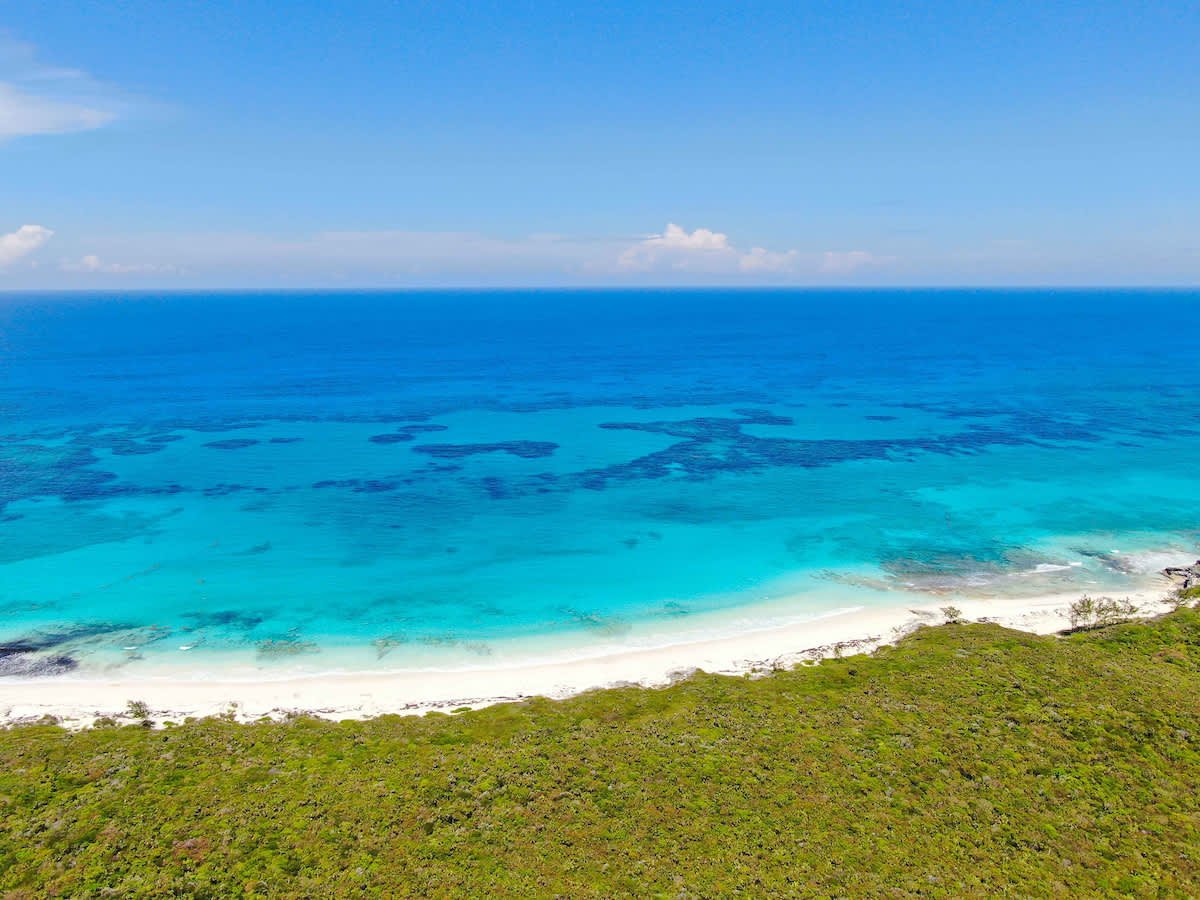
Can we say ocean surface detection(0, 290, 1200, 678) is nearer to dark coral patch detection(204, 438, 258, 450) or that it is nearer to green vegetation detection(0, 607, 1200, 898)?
dark coral patch detection(204, 438, 258, 450)

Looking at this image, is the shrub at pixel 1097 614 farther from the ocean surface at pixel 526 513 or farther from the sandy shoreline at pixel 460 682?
the ocean surface at pixel 526 513

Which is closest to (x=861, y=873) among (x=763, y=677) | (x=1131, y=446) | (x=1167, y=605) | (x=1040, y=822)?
(x=1040, y=822)

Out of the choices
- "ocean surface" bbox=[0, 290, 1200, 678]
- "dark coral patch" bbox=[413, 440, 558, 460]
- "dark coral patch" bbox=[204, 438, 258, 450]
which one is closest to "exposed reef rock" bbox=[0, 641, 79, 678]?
"ocean surface" bbox=[0, 290, 1200, 678]

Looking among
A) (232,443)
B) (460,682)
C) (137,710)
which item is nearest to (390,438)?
(232,443)

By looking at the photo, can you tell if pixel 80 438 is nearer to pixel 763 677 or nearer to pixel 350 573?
pixel 350 573

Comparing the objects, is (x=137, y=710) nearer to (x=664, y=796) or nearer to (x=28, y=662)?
(x=28, y=662)

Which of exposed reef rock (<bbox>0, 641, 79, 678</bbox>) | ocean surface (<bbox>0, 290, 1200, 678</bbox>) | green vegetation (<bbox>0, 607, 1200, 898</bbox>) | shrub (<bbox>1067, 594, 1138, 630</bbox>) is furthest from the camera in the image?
ocean surface (<bbox>0, 290, 1200, 678</bbox>)
